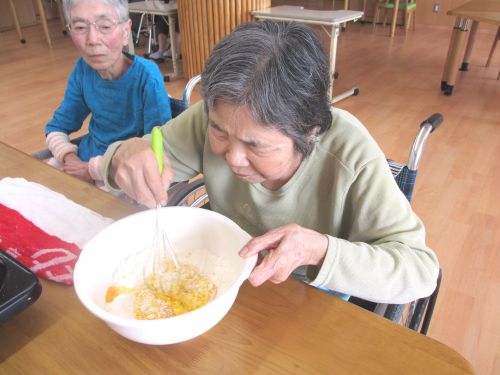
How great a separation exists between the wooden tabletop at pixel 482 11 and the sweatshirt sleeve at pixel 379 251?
2980 mm

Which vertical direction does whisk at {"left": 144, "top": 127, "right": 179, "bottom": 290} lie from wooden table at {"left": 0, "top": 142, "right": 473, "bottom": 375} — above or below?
above

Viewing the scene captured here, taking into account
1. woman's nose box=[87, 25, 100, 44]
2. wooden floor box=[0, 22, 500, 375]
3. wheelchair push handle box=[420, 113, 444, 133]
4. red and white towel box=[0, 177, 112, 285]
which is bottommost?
wooden floor box=[0, 22, 500, 375]

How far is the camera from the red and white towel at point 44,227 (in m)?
0.78

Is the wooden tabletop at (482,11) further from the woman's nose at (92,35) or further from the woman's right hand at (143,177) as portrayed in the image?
the woman's right hand at (143,177)

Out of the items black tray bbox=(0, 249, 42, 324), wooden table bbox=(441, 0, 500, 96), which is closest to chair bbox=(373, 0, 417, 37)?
wooden table bbox=(441, 0, 500, 96)

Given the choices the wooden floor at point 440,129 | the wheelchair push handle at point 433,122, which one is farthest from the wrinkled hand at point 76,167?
the wooden floor at point 440,129

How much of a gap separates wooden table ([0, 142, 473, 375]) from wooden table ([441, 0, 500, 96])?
10.6ft

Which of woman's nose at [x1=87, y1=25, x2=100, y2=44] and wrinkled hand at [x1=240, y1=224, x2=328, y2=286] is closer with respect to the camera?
wrinkled hand at [x1=240, y1=224, x2=328, y2=286]

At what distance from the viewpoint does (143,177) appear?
0.82 m

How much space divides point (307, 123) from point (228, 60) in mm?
174

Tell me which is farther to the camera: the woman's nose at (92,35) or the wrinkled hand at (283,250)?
the woman's nose at (92,35)

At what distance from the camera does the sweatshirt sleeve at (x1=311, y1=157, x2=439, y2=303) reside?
2.27 feet

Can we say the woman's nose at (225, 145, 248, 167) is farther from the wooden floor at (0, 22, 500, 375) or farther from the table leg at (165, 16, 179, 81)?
the table leg at (165, 16, 179, 81)

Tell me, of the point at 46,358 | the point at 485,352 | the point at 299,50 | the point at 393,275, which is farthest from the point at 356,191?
the point at 485,352
